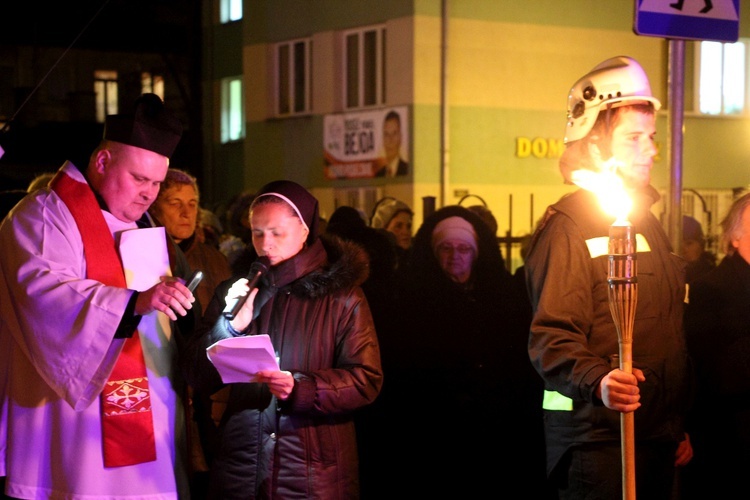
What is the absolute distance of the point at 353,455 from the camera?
4539 mm

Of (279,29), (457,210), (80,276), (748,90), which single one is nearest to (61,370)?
(80,276)

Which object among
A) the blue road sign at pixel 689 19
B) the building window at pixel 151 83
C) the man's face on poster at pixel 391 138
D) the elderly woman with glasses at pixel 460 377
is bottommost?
the elderly woman with glasses at pixel 460 377

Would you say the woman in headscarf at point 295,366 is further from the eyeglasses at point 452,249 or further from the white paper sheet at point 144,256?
the eyeglasses at point 452,249

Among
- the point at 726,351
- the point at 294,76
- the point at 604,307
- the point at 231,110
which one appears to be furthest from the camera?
the point at 231,110

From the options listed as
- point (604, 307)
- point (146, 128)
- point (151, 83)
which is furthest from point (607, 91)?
point (151, 83)

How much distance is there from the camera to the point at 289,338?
446 centimetres

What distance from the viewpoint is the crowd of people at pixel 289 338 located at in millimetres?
3949

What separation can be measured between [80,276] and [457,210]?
10.9 feet

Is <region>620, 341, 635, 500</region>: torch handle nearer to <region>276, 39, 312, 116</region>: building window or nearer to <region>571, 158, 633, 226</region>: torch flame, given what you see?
<region>571, 158, 633, 226</region>: torch flame

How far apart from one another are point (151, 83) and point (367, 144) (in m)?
15.0

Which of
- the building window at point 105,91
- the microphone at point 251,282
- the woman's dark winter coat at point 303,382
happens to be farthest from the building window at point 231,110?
the microphone at point 251,282

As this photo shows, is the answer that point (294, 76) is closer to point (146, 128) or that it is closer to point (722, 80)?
point (722, 80)

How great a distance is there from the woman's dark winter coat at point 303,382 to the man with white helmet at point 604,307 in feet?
2.66

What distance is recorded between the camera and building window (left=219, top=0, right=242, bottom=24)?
84.6ft
